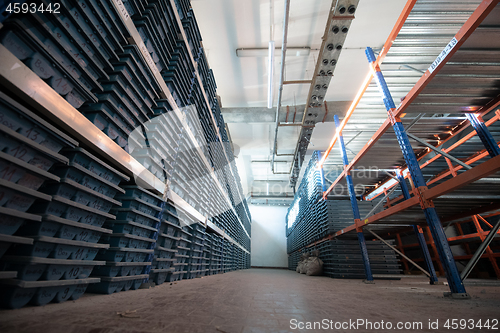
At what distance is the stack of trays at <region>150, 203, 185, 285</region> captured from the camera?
263 centimetres

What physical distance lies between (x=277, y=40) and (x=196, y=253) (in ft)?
21.5

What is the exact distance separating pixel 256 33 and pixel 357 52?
3400 mm

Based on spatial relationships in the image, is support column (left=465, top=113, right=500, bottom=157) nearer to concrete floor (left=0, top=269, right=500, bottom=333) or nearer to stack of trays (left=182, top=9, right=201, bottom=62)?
concrete floor (left=0, top=269, right=500, bottom=333)

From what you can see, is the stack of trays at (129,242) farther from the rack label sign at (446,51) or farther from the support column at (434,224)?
the rack label sign at (446,51)

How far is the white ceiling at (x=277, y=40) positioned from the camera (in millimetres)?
5617

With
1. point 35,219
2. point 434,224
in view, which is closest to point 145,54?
point 35,219

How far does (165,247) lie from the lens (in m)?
2.77

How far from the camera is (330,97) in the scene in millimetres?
8289

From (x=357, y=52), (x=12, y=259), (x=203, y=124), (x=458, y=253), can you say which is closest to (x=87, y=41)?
(x=12, y=259)

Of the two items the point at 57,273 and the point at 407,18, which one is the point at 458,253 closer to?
the point at 407,18

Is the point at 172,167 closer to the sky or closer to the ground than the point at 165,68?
closer to the ground

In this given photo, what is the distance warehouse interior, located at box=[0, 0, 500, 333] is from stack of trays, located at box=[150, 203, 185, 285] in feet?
0.10

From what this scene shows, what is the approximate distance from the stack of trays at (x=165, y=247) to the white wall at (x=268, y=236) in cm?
1499

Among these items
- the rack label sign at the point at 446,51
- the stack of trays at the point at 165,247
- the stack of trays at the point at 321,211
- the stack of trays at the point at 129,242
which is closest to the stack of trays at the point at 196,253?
the stack of trays at the point at 165,247
